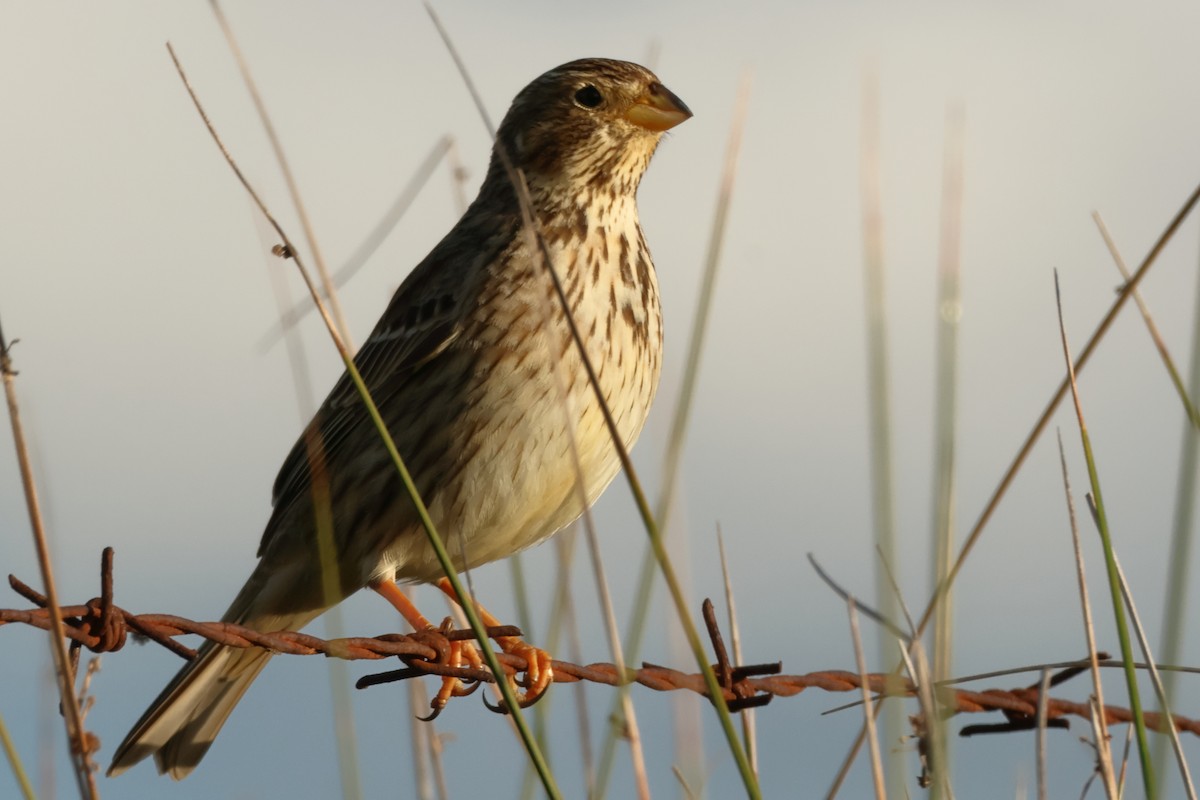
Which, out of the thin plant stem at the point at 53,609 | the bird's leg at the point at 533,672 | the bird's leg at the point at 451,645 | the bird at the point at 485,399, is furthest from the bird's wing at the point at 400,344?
the thin plant stem at the point at 53,609

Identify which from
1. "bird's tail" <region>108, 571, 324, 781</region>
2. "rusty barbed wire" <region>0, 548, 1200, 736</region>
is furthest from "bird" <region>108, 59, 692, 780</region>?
"rusty barbed wire" <region>0, 548, 1200, 736</region>

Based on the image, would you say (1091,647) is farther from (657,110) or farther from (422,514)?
(657,110)

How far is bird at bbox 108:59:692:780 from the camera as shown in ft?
17.2

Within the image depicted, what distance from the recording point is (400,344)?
579cm

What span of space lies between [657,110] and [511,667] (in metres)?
2.70

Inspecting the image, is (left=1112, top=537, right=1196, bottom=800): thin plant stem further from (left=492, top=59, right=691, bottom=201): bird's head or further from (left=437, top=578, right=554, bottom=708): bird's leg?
(left=492, top=59, right=691, bottom=201): bird's head

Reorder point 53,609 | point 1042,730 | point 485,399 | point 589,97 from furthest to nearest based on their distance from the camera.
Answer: point 589,97 → point 485,399 → point 1042,730 → point 53,609

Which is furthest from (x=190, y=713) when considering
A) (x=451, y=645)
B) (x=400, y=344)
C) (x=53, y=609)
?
(x=53, y=609)

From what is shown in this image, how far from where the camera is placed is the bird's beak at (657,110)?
19.8 feet

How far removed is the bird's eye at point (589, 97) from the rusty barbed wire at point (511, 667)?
2668 mm

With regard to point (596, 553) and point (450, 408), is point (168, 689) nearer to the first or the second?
point (450, 408)

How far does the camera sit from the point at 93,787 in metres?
2.83

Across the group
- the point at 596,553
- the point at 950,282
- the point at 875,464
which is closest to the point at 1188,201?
the point at 950,282

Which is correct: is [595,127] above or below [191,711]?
above
